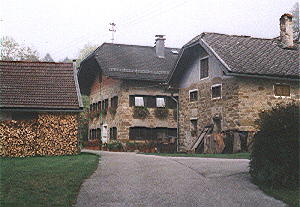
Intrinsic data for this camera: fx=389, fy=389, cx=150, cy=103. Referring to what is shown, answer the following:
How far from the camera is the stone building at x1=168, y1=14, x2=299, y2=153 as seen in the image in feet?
65.0

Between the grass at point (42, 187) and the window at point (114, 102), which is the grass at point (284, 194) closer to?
the grass at point (42, 187)

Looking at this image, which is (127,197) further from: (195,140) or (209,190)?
(195,140)

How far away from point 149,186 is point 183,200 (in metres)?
1.38

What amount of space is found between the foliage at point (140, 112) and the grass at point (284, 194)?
19895 mm

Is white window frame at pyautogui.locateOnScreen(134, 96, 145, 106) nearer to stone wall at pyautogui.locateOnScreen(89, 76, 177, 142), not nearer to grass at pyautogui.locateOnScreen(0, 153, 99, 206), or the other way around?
stone wall at pyautogui.locateOnScreen(89, 76, 177, 142)

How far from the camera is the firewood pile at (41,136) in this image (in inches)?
700

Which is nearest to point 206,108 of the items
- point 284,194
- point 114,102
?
point 114,102

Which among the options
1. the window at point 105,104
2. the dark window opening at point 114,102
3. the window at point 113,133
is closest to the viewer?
the window at point 113,133

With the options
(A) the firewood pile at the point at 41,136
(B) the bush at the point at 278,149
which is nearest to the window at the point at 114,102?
(A) the firewood pile at the point at 41,136

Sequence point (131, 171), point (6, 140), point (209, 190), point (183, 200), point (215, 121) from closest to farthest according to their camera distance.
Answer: point (183, 200), point (209, 190), point (131, 171), point (6, 140), point (215, 121)

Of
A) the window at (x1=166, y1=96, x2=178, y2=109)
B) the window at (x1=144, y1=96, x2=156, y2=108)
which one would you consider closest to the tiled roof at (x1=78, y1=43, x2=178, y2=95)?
the window at (x1=144, y1=96, x2=156, y2=108)

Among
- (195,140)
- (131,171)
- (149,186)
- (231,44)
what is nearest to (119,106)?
(195,140)

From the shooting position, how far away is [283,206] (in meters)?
6.79

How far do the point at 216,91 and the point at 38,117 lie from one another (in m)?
9.85
